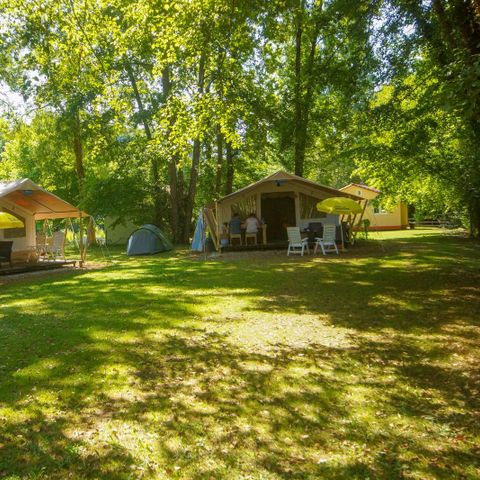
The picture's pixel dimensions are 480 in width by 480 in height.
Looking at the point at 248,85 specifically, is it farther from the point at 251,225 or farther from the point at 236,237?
the point at 236,237

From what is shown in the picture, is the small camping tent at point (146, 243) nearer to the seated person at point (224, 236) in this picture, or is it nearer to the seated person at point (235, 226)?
the seated person at point (224, 236)

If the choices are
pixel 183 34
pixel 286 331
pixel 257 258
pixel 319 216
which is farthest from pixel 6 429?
pixel 319 216

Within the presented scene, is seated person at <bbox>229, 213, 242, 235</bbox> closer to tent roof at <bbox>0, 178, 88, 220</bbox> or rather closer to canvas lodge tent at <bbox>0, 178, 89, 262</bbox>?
canvas lodge tent at <bbox>0, 178, 89, 262</bbox>

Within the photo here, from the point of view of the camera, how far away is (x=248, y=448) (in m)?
3.59

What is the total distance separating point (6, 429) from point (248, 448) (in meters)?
2.04

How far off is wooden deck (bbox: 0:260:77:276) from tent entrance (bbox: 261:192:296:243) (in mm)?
9500

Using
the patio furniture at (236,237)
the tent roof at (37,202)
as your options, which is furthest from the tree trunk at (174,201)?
the tent roof at (37,202)

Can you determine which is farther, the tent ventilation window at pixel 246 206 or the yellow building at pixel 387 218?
the yellow building at pixel 387 218

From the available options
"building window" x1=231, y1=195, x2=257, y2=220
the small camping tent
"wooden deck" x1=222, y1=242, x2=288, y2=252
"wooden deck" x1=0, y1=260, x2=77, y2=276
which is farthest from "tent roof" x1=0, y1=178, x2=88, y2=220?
"building window" x1=231, y1=195, x2=257, y2=220

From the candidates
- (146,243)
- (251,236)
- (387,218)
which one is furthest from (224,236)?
(387,218)

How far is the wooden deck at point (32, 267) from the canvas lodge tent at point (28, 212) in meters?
0.99

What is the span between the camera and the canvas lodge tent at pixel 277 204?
19.6m

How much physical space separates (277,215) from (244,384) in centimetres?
1810

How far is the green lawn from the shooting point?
3428mm
